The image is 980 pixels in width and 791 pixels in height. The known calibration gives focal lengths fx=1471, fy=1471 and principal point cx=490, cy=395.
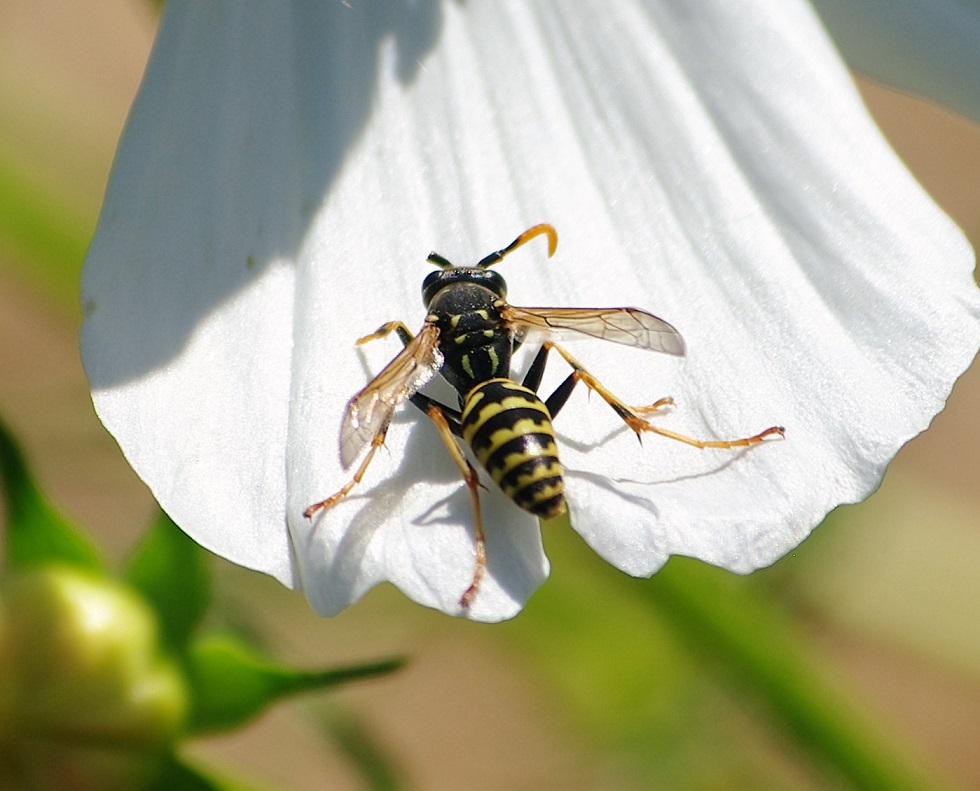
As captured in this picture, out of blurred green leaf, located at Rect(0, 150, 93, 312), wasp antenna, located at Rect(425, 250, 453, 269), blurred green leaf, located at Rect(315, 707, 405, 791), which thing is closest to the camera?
wasp antenna, located at Rect(425, 250, 453, 269)

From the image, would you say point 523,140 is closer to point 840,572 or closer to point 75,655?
point 75,655

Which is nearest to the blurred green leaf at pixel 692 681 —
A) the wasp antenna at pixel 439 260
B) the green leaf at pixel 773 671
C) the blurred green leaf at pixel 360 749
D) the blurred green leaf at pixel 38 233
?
the green leaf at pixel 773 671

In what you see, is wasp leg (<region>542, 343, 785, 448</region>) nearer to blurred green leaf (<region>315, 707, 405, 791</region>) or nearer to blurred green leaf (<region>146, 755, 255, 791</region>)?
blurred green leaf (<region>146, 755, 255, 791</region>)

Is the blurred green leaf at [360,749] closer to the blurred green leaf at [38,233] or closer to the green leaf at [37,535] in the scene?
the green leaf at [37,535]

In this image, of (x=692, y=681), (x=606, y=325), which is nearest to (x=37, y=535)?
(x=606, y=325)

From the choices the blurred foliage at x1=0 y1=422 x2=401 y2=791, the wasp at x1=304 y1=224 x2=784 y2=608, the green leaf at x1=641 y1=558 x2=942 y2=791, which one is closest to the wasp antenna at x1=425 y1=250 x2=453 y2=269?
the wasp at x1=304 y1=224 x2=784 y2=608

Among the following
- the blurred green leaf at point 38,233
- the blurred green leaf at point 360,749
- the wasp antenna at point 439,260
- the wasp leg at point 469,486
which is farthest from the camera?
the blurred green leaf at point 38,233
